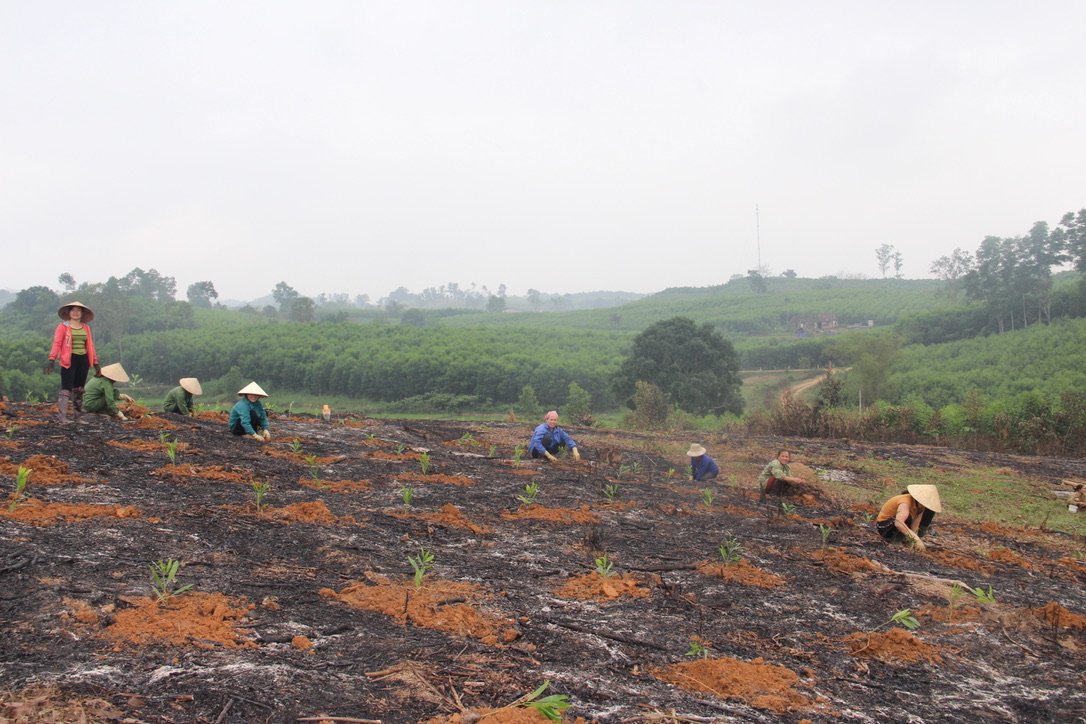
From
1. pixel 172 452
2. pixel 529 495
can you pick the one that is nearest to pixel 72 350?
pixel 172 452

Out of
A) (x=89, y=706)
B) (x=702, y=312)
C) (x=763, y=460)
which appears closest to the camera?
(x=89, y=706)

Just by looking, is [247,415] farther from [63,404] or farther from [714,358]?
[714,358]

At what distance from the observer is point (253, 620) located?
11.7ft

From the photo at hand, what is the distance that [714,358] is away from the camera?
124ft

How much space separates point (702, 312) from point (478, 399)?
55872 mm

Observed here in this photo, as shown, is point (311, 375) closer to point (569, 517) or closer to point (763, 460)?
point (763, 460)

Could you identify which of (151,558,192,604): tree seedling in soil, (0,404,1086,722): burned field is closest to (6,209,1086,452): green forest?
(0,404,1086,722): burned field

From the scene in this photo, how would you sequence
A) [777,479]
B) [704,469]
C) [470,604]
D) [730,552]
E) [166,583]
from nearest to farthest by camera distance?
[166,583] → [470,604] → [730,552] → [777,479] → [704,469]

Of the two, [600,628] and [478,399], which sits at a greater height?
[600,628]

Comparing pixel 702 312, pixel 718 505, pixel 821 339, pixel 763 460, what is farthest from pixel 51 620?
pixel 702 312

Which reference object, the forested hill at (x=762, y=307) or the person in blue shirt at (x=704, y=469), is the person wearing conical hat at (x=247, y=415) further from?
the forested hill at (x=762, y=307)

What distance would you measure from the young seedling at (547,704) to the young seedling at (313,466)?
189 inches

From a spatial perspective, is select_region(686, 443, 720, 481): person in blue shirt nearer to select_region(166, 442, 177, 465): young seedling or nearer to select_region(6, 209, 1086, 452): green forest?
select_region(166, 442, 177, 465): young seedling

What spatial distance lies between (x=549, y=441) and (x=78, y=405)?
6.22 metres
